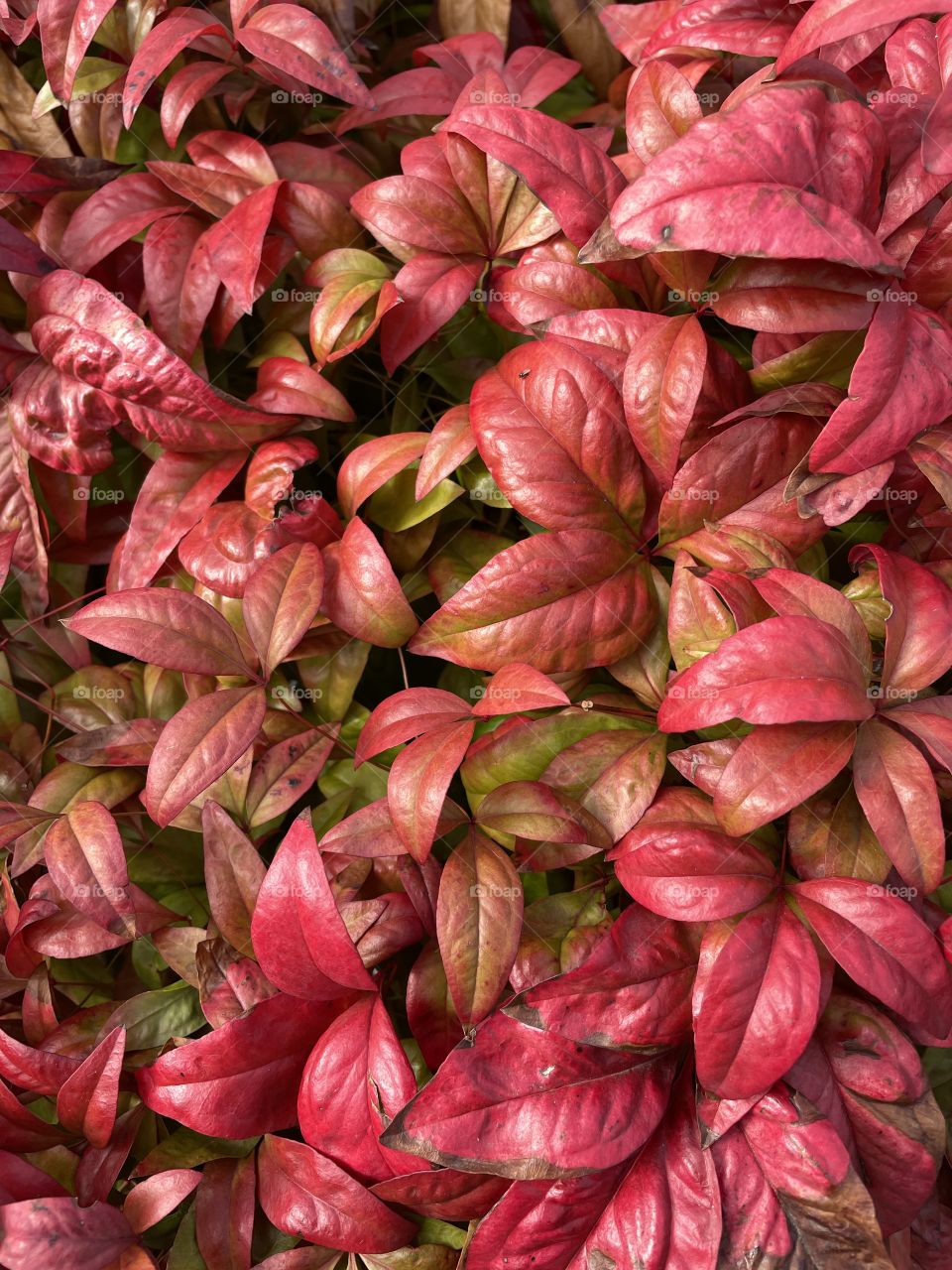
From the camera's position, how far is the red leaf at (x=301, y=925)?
739mm

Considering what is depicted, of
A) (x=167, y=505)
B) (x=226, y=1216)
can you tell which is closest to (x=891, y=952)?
(x=226, y=1216)

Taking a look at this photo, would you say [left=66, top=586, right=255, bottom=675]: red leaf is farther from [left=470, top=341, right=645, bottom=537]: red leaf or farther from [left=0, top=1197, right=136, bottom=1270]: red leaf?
[left=0, top=1197, right=136, bottom=1270]: red leaf

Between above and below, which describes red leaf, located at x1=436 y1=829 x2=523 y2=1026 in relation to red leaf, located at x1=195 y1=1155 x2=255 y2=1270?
above

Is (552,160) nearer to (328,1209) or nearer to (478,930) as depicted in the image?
(478,930)

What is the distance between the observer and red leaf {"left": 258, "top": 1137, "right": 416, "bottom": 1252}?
0.77 m

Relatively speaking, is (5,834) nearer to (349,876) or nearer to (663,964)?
(349,876)

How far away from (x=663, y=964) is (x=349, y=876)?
248 millimetres

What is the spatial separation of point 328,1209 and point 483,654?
0.42 metres

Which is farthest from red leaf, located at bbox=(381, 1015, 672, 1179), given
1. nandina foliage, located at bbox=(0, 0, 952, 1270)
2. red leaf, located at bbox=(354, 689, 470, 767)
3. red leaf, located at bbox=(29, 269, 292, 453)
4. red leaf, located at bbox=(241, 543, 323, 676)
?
red leaf, located at bbox=(29, 269, 292, 453)

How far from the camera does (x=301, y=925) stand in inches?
29.6

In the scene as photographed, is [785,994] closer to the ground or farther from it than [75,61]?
closer to the ground

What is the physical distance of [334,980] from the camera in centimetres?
77

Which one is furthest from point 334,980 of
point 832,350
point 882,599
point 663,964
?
point 832,350

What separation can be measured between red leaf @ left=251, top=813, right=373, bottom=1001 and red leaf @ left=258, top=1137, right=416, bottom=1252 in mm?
134
